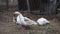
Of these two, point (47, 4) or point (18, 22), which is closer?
point (18, 22)

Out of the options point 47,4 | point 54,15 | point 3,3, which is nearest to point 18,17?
point 54,15

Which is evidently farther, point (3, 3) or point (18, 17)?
point (3, 3)

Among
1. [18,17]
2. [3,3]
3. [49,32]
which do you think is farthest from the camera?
[3,3]

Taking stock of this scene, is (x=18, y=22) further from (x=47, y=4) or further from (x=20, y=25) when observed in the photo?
(x=47, y=4)

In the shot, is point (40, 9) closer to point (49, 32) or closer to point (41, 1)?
point (41, 1)

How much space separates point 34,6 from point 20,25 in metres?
3.03

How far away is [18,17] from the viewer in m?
6.12

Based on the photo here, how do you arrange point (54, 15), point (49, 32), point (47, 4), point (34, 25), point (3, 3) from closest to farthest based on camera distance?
point (49, 32)
point (34, 25)
point (54, 15)
point (47, 4)
point (3, 3)

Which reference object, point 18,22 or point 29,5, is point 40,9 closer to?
point 29,5

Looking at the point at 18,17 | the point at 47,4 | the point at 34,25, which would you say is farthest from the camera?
the point at 47,4

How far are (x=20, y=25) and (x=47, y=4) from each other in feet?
9.78

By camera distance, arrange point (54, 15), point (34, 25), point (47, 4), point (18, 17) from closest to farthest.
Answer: point (34, 25), point (18, 17), point (54, 15), point (47, 4)

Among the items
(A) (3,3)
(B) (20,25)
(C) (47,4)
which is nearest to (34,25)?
(B) (20,25)

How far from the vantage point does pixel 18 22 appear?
6055mm
